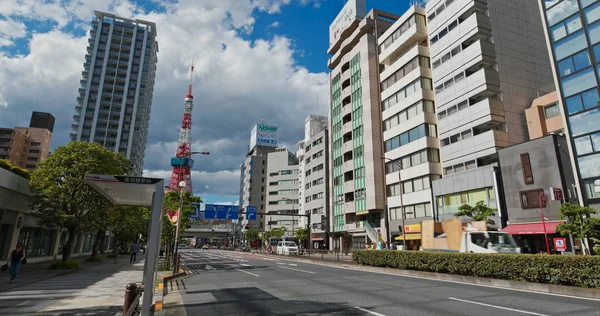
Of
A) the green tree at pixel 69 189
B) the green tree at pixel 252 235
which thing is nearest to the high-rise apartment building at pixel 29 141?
the green tree at pixel 252 235

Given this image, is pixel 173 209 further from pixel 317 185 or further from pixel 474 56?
pixel 317 185

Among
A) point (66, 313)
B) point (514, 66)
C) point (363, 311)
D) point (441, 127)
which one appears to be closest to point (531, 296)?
point (363, 311)

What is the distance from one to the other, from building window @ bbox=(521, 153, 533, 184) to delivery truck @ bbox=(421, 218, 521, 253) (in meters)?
10.9

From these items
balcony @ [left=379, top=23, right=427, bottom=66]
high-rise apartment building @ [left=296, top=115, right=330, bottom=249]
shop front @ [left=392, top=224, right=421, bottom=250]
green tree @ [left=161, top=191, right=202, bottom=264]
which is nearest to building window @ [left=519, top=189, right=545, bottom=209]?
shop front @ [left=392, top=224, right=421, bottom=250]

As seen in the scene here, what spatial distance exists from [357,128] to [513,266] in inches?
1658

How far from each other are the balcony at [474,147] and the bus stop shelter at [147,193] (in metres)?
33.1

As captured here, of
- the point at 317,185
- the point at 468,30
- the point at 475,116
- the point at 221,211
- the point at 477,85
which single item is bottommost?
the point at 221,211

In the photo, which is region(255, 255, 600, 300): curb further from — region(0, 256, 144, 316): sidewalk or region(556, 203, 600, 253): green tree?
region(0, 256, 144, 316): sidewalk

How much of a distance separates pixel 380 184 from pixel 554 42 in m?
25.8

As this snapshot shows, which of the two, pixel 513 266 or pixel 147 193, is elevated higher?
pixel 147 193

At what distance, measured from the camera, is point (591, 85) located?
2509 centimetres

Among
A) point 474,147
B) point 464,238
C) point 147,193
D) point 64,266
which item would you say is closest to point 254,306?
point 147,193

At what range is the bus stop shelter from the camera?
6.48 meters

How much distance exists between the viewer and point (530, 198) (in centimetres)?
2800
